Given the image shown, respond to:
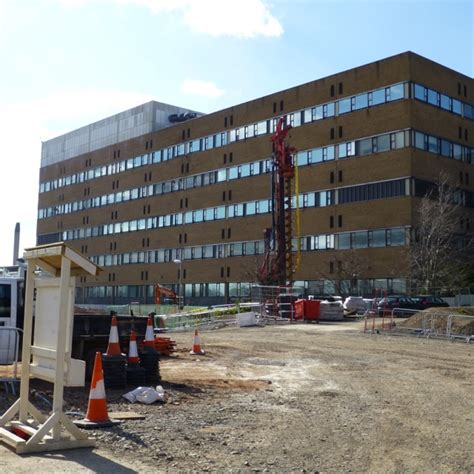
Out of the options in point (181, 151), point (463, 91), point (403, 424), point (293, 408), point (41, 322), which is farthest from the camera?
point (181, 151)

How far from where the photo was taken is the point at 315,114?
202 ft

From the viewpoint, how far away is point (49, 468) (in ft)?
22.3

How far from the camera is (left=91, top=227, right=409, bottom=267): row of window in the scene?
5403 cm

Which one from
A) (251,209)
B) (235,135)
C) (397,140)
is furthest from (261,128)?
(397,140)

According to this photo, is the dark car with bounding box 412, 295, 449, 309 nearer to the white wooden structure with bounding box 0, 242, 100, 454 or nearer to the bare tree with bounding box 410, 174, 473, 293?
the bare tree with bounding box 410, 174, 473, 293

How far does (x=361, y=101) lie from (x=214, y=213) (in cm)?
2159

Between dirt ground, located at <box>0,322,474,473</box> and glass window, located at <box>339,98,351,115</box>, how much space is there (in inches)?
1687

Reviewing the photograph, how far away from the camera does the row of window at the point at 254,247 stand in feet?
177

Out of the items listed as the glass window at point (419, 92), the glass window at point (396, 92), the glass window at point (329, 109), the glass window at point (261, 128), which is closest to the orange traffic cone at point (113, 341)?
the glass window at point (396, 92)

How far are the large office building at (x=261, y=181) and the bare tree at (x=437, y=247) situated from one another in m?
0.95

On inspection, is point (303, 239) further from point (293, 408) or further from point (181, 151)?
point (293, 408)

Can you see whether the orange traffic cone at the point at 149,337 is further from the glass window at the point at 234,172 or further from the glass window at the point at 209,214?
the glass window at the point at 209,214

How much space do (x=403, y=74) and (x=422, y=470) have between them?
51.4 meters

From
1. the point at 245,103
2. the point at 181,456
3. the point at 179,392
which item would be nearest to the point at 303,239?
the point at 245,103
